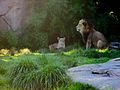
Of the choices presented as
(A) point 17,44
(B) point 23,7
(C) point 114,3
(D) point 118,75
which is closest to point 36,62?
(D) point 118,75

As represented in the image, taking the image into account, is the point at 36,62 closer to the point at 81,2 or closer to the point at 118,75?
the point at 118,75

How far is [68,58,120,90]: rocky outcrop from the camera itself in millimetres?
9211

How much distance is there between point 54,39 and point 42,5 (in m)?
1.71

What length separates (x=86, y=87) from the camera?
9.23 meters

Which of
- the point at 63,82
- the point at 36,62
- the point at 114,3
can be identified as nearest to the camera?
the point at 63,82

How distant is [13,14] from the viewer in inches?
837

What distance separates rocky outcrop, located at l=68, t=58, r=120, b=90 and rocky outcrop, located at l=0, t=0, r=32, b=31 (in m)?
9.94

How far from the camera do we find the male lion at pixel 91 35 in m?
18.4

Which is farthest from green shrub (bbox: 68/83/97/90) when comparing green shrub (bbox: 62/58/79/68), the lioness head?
the lioness head

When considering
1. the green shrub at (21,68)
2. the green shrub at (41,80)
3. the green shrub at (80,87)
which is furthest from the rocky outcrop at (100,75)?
the green shrub at (21,68)

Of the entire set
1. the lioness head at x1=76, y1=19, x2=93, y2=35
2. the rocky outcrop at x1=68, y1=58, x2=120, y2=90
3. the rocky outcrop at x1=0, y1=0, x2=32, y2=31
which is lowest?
the rocky outcrop at x1=68, y1=58, x2=120, y2=90

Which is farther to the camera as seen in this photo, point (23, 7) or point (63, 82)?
point (23, 7)

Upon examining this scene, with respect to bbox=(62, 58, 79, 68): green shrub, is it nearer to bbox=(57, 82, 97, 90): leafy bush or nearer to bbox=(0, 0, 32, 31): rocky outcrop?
bbox=(57, 82, 97, 90): leafy bush

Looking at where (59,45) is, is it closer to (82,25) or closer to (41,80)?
(82,25)
